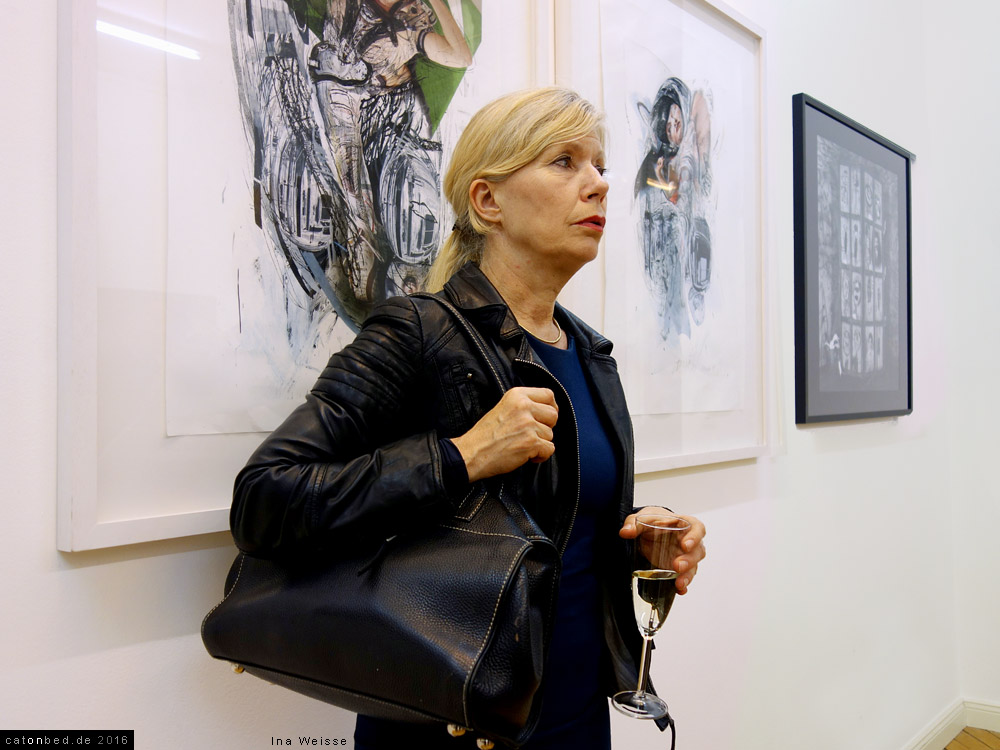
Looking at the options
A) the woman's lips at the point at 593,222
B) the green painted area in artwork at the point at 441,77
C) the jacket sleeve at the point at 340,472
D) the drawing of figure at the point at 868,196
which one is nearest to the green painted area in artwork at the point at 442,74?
the green painted area in artwork at the point at 441,77

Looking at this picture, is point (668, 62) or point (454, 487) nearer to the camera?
point (454, 487)

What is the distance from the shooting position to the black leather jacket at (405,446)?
3.14 ft

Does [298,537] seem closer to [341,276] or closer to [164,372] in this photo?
[164,372]

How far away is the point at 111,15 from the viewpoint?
1.05 m

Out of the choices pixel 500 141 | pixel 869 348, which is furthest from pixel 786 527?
pixel 500 141

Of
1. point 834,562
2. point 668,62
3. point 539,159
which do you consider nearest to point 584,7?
point 668,62

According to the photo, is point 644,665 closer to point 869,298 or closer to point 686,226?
point 686,226

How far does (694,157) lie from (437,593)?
5.44ft

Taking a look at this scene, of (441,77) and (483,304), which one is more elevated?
(441,77)

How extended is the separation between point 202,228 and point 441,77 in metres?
0.60

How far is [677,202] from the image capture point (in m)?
2.13

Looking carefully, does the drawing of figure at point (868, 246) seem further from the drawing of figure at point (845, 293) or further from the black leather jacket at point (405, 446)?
the black leather jacket at point (405, 446)

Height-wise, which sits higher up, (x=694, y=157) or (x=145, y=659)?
(x=694, y=157)

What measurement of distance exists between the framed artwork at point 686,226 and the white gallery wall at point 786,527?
104 mm
